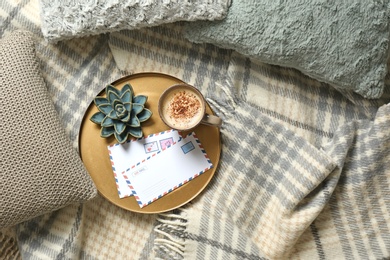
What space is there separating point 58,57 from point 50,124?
8.3 inches

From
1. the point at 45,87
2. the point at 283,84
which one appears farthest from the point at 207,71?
the point at 45,87

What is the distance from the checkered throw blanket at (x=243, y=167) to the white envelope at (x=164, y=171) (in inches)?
2.7

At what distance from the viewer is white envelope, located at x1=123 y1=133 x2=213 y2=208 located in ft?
3.92

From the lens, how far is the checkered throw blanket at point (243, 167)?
44.9 inches

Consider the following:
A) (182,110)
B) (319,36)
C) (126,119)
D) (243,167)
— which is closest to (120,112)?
(126,119)

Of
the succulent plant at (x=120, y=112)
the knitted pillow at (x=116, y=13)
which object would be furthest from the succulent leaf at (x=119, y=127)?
the knitted pillow at (x=116, y=13)

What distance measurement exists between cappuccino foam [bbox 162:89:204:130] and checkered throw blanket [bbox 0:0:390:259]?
89 mm

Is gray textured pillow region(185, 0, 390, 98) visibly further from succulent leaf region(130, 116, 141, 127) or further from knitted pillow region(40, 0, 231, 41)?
succulent leaf region(130, 116, 141, 127)

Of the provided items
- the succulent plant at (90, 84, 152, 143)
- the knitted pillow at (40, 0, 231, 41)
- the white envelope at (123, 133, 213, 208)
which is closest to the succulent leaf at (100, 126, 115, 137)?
the succulent plant at (90, 84, 152, 143)

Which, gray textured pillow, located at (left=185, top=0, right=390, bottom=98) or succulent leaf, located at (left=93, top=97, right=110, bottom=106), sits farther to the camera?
succulent leaf, located at (left=93, top=97, right=110, bottom=106)

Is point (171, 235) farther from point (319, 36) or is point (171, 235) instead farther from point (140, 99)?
point (319, 36)

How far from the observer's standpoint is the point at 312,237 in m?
1.18

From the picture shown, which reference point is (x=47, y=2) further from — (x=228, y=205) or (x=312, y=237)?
(x=312, y=237)

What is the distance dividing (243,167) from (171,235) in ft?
0.87
